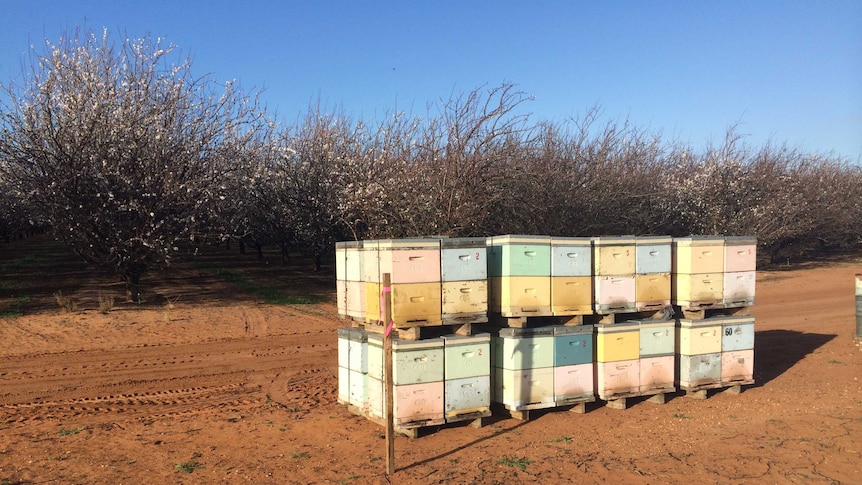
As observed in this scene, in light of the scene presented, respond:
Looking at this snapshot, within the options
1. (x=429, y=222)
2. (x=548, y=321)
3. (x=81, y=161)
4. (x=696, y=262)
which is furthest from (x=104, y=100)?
(x=696, y=262)

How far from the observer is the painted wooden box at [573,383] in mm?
7703

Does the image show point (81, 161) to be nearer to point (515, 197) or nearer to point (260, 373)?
point (260, 373)

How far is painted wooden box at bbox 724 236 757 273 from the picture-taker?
29.1 feet

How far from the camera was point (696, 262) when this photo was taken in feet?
Result: 28.4

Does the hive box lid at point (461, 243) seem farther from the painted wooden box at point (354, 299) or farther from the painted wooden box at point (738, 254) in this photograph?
the painted wooden box at point (738, 254)

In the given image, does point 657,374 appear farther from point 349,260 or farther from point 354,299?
point 349,260

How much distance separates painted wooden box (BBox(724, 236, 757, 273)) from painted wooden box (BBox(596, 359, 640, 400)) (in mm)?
2220

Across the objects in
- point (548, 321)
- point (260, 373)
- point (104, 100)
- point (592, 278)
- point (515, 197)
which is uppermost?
point (104, 100)

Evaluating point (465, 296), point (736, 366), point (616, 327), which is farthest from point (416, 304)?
point (736, 366)

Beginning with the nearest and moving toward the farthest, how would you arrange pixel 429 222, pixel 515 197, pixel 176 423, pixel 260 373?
pixel 176 423
pixel 260 373
pixel 429 222
pixel 515 197

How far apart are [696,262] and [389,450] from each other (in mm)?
5413

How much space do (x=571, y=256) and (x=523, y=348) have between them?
1422 mm

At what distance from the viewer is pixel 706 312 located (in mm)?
9797

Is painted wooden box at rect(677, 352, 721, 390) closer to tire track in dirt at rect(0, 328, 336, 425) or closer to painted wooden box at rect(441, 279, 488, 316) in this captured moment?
→ painted wooden box at rect(441, 279, 488, 316)
